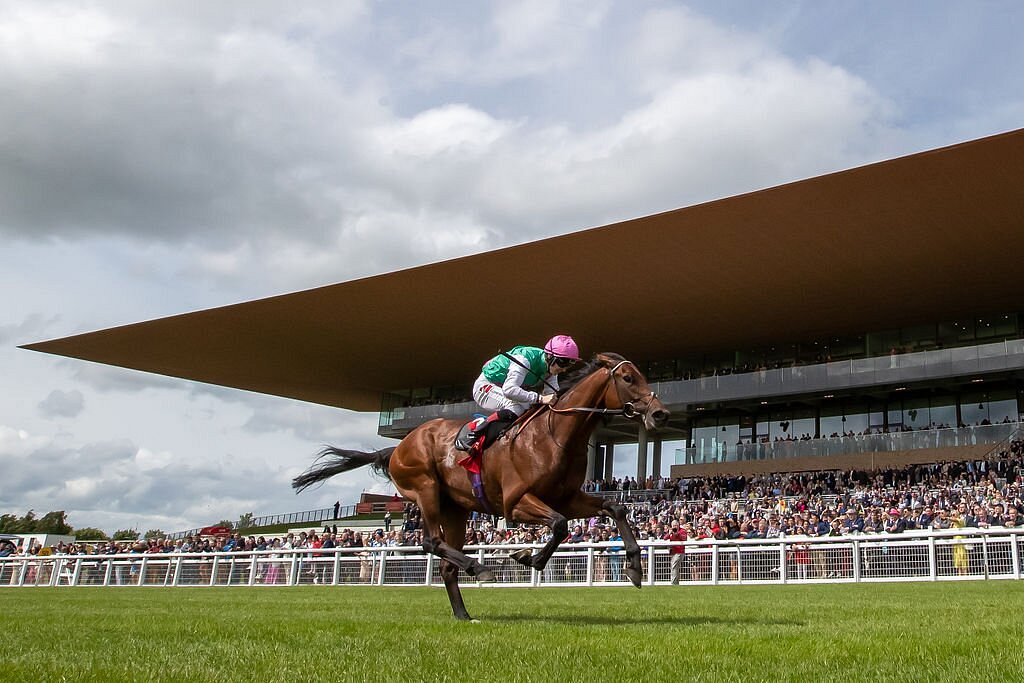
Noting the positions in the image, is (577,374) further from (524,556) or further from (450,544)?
(450,544)

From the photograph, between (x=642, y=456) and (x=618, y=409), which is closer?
(x=618, y=409)

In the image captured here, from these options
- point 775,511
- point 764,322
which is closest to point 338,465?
point 775,511

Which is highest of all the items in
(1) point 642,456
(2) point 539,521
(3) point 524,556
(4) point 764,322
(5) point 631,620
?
(4) point 764,322

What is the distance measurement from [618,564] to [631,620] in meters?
10.3

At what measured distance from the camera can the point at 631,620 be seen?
243 inches

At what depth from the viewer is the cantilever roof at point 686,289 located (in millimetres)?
22453

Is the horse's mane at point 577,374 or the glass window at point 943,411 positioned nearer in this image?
the horse's mane at point 577,374

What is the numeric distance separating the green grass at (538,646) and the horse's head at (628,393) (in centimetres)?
132

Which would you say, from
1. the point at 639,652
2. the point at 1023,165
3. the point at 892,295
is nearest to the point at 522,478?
the point at 639,652

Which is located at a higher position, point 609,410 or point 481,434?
point 609,410

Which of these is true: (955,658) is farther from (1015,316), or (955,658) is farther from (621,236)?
(1015,316)

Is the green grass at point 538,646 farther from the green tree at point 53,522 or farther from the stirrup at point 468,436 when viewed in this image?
the green tree at point 53,522

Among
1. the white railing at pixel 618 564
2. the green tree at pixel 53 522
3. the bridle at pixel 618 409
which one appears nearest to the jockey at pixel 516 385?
the bridle at pixel 618 409

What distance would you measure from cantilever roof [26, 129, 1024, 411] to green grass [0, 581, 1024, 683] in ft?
55.0
